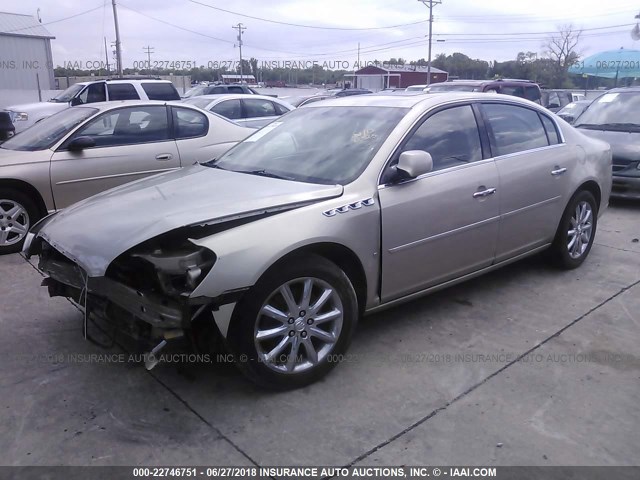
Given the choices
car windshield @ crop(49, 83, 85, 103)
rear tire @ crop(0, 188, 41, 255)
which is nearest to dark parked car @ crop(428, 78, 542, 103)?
rear tire @ crop(0, 188, 41, 255)

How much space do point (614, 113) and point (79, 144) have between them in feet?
25.4

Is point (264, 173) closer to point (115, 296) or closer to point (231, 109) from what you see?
point (115, 296)

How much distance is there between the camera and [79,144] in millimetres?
5844

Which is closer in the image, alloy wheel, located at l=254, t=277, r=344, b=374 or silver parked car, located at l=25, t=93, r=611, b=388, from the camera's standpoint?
silver parked car, located at l=25, t=93, r=611, b=388

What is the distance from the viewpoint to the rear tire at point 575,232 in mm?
4906

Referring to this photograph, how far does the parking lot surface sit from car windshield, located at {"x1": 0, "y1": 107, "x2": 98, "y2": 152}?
2315mm

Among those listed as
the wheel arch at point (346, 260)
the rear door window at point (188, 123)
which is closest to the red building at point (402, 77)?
the rear door window at point (188, 123)

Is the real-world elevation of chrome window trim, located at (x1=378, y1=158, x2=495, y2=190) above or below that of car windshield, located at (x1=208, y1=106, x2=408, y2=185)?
below

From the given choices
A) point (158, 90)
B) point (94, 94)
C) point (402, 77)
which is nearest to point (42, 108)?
point (94, 94)

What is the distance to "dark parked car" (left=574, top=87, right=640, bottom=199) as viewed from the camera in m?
7.67

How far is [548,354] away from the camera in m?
3.57

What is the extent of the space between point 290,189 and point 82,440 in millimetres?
1727

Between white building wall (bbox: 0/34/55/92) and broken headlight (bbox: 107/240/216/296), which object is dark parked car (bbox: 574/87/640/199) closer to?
broken headlight (bbox: 107/240/216/296)

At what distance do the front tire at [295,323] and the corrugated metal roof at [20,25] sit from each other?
132 ft
